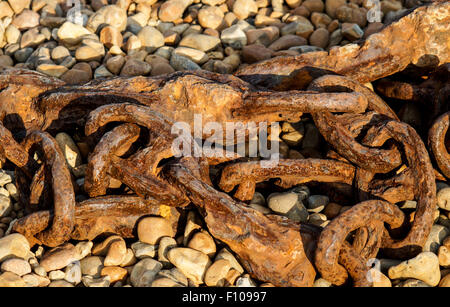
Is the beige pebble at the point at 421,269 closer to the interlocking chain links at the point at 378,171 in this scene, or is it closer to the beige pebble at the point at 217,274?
the interlocking chain links at the point at 378,171

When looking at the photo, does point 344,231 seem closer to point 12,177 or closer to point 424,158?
point 424,158

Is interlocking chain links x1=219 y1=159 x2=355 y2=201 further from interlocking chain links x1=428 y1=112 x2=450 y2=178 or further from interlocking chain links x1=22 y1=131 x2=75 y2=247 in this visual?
interlocking chain links x1=22 y1=131 x2=75 y2=247

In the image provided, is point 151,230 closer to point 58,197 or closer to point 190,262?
point 190,262

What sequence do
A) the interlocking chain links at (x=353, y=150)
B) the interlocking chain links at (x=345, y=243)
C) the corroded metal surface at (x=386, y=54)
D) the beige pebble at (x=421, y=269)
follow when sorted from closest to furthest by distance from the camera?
the interlocking chain links at (x=345, y=243) → the beige pebble at (x=421, y=269) → the interlocking chain links at (x=353, y=150) → the corroded metal surface at (x=386, y=54)

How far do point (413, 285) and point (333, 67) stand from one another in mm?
1760

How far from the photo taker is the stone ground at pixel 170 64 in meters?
3.02

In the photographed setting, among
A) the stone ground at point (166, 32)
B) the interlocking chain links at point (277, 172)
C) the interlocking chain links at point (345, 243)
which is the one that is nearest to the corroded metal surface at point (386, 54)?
the stone ground at point (166, 32)

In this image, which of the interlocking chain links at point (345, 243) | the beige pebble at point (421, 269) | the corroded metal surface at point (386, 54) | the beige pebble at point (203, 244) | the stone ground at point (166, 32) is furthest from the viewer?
the stone ground at point (166, 32)

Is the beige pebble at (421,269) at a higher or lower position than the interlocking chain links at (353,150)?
lower

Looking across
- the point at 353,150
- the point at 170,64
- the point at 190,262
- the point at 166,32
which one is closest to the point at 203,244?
the point at 190,262

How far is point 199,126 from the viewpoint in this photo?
367 centimetres

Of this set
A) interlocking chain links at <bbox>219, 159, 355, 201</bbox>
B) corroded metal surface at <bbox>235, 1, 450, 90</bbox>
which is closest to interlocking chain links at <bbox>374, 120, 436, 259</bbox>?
Answer: interlocking chain links at <bbox>219, 159, 355, 201</bbox>

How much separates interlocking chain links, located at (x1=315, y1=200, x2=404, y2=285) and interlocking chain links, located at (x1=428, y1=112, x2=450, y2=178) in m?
0.57

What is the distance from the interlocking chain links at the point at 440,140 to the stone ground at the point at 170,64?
0.19 m
